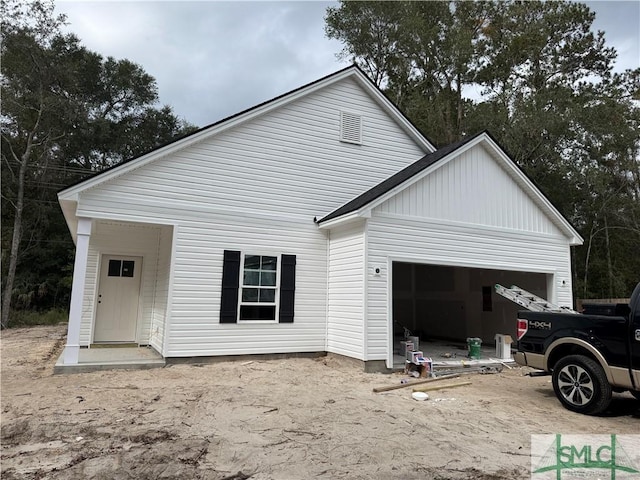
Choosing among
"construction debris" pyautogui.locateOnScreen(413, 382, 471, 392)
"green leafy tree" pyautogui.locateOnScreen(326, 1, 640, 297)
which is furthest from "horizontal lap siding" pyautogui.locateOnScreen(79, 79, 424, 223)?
"green leafy tree" pyautogui.locateOnScreen(326, 1, 640, 297)

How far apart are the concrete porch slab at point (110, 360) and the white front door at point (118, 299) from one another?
1.04 metres

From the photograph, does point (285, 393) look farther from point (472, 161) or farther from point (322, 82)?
point (322, 82)

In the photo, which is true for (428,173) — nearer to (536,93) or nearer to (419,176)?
(419,176)

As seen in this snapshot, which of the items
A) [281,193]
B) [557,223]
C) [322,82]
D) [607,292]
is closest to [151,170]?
[281,193]

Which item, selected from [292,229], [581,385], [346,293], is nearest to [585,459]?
[581,385]

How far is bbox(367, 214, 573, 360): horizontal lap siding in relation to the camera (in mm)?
8812

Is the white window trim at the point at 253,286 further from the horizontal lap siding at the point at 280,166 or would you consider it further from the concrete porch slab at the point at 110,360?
the concrete porch slab at the point at 110,360

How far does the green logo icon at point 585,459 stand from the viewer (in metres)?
3.96

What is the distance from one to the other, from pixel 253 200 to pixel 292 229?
3.68 feet

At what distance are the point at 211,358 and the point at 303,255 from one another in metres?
3.03

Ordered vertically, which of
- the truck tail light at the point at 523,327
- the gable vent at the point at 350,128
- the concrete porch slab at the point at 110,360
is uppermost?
the gable vent at the point at 350,128

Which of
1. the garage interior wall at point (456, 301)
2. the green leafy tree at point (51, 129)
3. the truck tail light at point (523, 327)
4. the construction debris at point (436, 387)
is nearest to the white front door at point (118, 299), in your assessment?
→ the construction debris at point (436, 387)

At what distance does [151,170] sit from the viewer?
9023 mm

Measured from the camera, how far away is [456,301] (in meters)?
A: 14.3
